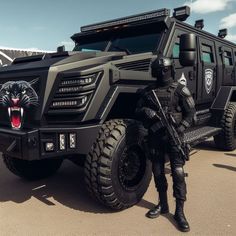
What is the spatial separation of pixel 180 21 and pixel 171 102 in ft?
6.68

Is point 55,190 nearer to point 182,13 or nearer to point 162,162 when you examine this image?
point 162,162

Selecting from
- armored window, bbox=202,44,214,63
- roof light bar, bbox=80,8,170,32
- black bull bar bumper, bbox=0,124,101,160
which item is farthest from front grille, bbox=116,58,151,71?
armored window, bbox=202,44,214,63

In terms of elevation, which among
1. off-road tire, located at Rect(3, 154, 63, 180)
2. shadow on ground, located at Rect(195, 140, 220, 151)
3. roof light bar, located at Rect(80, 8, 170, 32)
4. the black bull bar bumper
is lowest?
shadow on ground, located at Rect(195, 140, 220, 151)

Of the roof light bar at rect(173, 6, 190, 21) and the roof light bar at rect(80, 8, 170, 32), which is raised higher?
the roof light bar at rect(173, 6, 190, 21)

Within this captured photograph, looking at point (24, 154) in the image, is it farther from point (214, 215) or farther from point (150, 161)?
point (214, 215)

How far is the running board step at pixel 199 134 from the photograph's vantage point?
Result: 14.3 ft

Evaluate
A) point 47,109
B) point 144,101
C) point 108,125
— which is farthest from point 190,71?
point 47,109

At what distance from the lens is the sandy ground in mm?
3012

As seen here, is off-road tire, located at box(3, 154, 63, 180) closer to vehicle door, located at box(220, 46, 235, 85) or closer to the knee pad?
the knee pad

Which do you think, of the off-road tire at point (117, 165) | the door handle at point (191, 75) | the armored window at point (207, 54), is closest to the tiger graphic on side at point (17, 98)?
the off-road tire at point (117, 165)

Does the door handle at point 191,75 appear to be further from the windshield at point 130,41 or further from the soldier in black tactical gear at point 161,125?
the soldier in black tactical gear at point 161,125

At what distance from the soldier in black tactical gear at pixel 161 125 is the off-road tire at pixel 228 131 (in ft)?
8.97

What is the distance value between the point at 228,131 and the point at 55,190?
3.35 metres

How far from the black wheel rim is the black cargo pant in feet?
0.76
